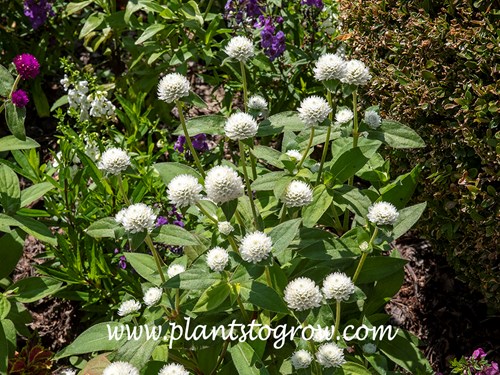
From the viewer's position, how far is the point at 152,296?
232 cm

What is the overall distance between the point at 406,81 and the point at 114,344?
1.52m

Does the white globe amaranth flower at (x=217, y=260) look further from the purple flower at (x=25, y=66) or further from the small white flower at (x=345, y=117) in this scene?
the purple flower at (x=25, y=66)

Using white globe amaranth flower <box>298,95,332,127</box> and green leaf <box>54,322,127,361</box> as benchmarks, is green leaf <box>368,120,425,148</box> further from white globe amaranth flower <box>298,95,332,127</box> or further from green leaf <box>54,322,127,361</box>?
green leaf <box>54,322,127,361</box>

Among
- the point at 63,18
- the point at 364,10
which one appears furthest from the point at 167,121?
the point at 364,10

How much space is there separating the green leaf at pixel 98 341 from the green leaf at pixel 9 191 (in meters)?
0.66

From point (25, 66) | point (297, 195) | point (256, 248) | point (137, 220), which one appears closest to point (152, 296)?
point (137, 220)

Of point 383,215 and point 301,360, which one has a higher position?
point 383,215

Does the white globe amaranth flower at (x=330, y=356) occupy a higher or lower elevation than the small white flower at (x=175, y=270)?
lower

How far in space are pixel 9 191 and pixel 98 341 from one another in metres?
0.80

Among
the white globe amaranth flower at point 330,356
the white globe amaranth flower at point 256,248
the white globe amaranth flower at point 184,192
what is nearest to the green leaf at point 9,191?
the white globe amaranth flower at point 184,192

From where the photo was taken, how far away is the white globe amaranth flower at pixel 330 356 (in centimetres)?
213

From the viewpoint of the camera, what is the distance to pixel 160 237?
7.54ft

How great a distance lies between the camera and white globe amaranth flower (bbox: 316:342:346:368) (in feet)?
6.98

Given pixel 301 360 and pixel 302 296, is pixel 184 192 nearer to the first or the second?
pixel 302 296
